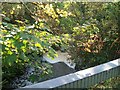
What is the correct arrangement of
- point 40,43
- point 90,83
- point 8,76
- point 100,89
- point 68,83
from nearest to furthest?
point 40,43, point 68,83, point 90,83, point 100,89, point 8,76

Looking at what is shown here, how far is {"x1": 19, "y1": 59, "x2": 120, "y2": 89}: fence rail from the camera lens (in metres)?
1.75

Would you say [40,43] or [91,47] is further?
[91,47]

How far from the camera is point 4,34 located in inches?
58.6

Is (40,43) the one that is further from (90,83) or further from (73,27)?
(73,27)

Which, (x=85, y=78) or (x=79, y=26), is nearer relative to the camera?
(x=85, y=78)

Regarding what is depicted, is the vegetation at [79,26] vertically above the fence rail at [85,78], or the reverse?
the vegetation at [79,26]

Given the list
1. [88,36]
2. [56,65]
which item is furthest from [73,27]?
[56,65]

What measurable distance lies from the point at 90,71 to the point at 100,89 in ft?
0.96

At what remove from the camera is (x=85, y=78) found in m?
1.91

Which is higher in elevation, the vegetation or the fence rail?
the vegetation

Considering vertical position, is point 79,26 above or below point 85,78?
above

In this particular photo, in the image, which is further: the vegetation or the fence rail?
the vegetation

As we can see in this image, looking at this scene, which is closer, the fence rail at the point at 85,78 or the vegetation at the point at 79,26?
the fence rail at the point at 85,78

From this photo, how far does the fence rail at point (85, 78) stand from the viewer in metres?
1.75
